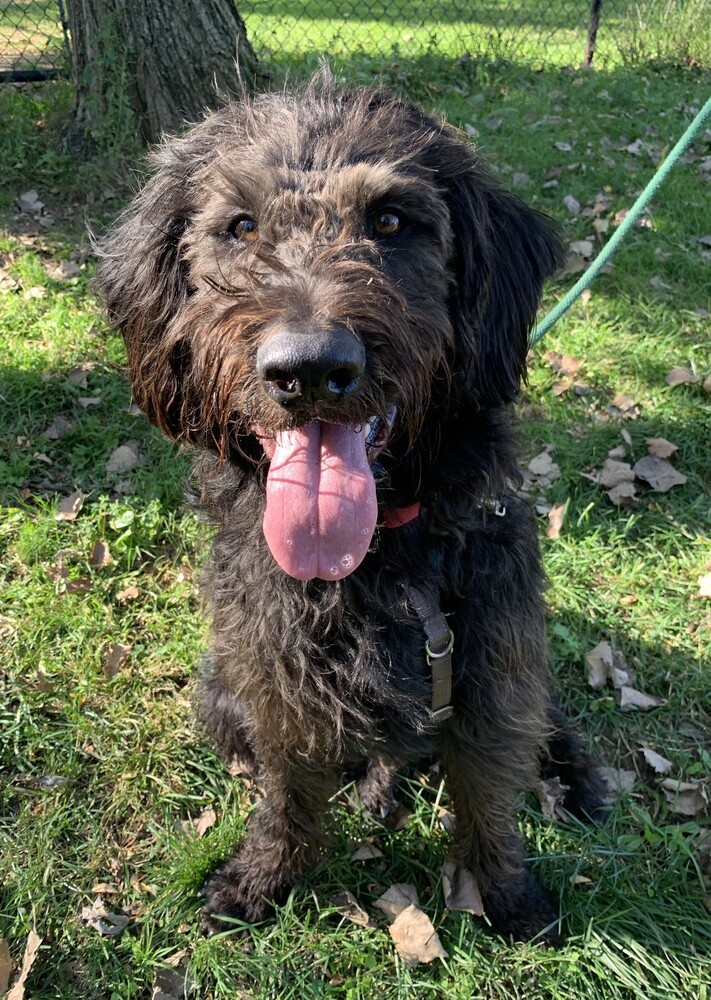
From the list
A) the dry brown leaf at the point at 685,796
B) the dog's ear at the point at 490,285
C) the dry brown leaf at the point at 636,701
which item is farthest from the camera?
the dry brown leaf at the point at 636,701

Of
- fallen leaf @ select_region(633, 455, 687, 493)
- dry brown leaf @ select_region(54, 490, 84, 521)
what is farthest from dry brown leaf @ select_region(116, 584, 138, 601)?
fallen leaf @ select_region(633, 455, 687, 493)

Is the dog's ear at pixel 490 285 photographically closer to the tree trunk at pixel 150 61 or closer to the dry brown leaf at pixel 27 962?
the dry brown leaf at pixel 27 962

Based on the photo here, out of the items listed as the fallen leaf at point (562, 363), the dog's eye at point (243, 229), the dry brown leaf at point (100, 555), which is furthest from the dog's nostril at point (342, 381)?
the fallen leaf at point (562, 363)

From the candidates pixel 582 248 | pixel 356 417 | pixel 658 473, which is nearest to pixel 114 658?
pixel 356 417

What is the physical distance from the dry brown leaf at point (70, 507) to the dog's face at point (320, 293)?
5.08 feet

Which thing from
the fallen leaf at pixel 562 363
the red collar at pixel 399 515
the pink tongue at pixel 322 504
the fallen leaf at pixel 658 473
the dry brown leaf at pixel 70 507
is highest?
the pink tongue at pixel 322 504

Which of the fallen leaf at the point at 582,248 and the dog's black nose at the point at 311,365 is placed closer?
the dog's black nose at the point at 311,365

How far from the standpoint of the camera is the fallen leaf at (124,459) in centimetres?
378

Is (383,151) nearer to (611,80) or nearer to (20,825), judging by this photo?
(20,825)

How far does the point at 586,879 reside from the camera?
2516mm

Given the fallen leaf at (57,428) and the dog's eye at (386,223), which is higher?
the dog's eye at (386,223)

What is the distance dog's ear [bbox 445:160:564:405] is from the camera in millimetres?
1981

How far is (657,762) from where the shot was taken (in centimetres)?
282

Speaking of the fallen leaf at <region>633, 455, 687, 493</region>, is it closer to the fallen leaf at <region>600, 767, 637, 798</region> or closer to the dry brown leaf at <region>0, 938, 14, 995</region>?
the fallen leaf at <region>600, 767, 637, 798</region>
